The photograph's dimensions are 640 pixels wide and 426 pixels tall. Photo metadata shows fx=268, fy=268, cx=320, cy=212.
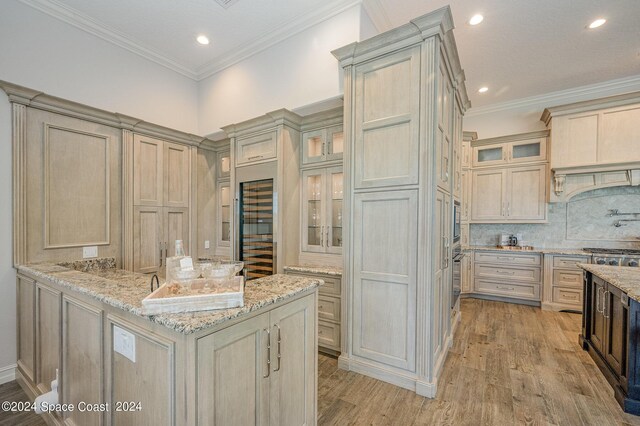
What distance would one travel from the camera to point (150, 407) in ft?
3.74

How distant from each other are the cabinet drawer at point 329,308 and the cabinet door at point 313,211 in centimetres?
56

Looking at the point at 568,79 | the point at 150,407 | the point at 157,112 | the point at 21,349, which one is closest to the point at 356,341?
the point at 150,407

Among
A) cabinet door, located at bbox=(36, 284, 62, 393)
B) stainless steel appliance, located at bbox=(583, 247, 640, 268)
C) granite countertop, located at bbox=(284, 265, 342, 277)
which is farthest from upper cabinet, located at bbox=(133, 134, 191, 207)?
stainless steel appliance, located at bbox=(583, 247, 640, 268)

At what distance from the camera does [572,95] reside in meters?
4.48

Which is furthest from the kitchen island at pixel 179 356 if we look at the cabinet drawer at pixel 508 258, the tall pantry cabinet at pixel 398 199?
the cabinet drawer at pixel 508 258

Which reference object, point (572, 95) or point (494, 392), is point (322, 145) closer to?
point (494, 392)

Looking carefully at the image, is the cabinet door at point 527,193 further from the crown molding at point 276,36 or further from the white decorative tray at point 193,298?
the white decorative tray at point 193,298

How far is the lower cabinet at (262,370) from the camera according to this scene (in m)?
1.04

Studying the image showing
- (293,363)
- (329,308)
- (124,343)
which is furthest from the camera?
(329,308)

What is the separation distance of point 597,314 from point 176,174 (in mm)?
5168

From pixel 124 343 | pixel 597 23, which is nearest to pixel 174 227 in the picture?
pixel 124 343

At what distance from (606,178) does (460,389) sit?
415 centimetres

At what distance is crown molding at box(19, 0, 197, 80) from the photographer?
8.82 feet

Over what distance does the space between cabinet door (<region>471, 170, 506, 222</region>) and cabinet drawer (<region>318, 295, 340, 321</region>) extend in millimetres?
3671
